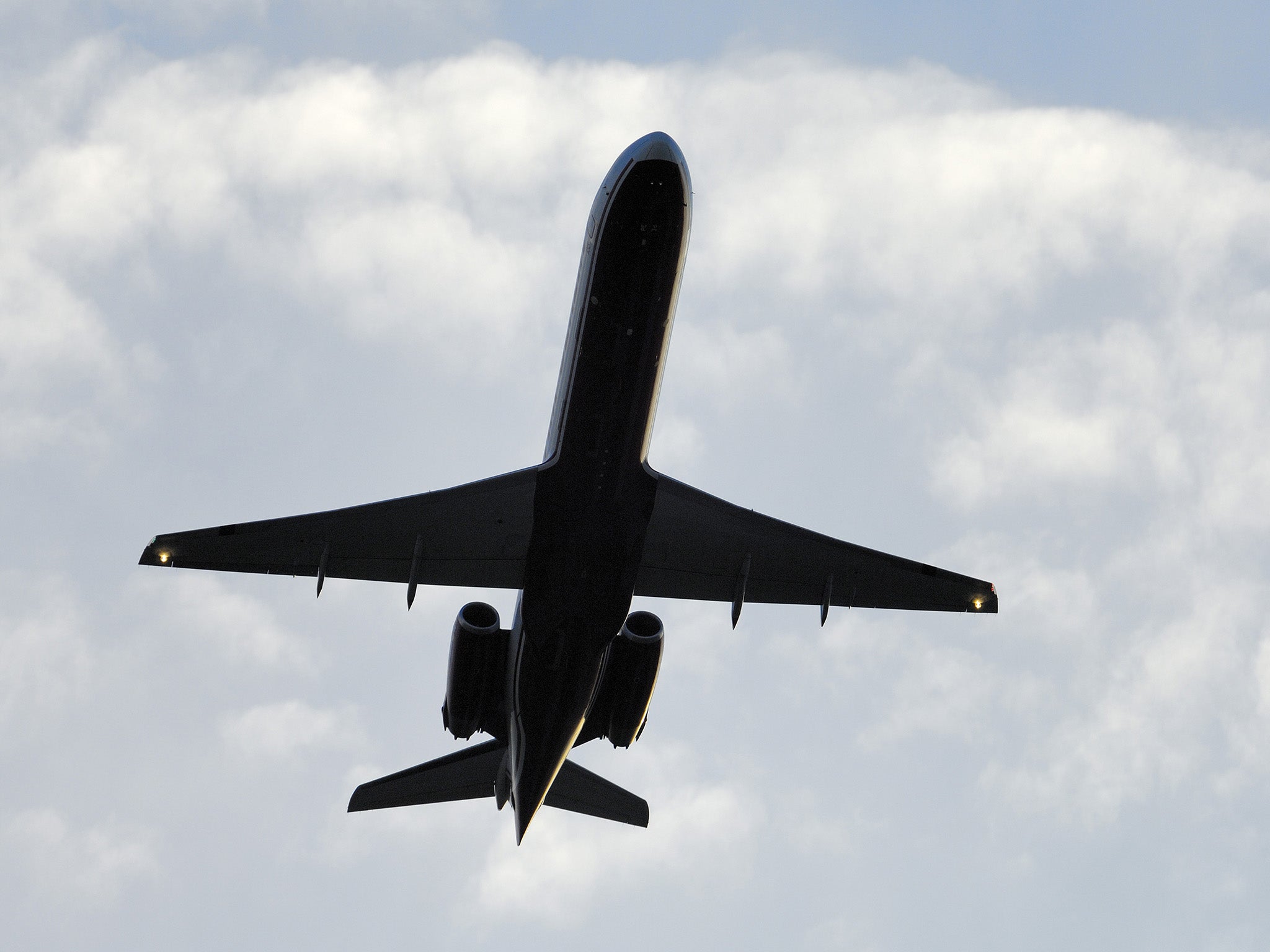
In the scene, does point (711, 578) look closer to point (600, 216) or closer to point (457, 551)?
point (457, 551)

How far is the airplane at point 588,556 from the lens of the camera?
22.6 m

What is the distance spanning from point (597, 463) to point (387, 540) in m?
5.89

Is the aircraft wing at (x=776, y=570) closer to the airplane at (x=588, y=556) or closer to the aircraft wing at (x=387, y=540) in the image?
the airplane at (x=588, y=556)

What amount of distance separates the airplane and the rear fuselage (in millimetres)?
35

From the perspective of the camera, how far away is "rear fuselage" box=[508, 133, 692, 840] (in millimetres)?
22141

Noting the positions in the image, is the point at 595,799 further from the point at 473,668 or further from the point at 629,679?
the point at 473,668

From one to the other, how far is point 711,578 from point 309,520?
343 inches

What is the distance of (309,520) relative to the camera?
86.6ft

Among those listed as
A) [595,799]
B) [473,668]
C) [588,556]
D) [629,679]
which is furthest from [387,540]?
[595,799]

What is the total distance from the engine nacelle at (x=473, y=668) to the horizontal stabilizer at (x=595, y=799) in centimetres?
443

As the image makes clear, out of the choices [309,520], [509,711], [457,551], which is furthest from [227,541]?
[509,711]

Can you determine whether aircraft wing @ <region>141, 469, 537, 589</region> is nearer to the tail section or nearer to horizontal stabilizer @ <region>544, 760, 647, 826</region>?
the tail section

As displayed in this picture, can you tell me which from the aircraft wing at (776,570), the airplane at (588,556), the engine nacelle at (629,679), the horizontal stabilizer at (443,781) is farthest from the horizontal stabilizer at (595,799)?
the aircraft wing at (776,570)

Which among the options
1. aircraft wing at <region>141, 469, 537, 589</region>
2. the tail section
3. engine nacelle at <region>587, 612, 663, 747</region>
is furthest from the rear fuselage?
the tail section
